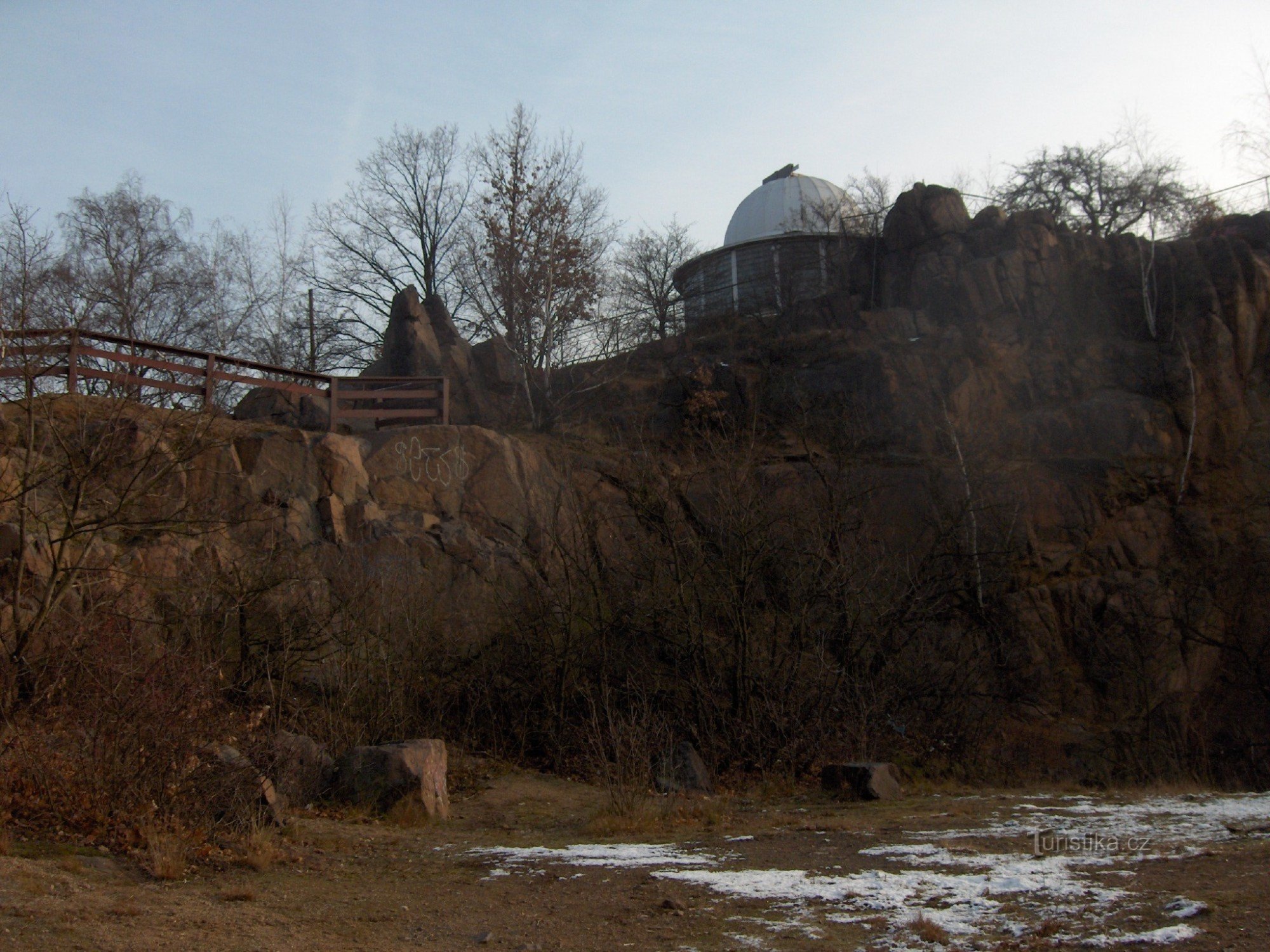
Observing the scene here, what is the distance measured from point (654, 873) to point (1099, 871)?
258cm

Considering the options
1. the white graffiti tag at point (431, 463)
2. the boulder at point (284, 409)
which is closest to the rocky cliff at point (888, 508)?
the white graffiti tag at point (431, 463)

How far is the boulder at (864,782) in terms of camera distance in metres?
10.0

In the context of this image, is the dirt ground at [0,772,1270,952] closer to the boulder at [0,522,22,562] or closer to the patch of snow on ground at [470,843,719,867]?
the patch of snow on ground at [470,843,719,867]

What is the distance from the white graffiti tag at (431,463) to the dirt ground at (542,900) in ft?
33.0

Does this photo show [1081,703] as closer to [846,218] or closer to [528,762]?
[528,762]

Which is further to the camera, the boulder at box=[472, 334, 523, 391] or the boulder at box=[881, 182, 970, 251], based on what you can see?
the boulder at box=[881, 182, 970, 251]

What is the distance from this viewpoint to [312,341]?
29.7m

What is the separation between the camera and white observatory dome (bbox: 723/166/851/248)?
3309 cm

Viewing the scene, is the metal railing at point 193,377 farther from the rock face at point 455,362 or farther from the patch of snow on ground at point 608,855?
the patch of snow on ground at point 608,855

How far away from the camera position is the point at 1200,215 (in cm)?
2706

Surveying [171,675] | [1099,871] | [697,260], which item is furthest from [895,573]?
[697,260]

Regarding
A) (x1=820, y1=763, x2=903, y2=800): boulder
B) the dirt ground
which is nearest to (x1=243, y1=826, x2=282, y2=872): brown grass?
the dirt ground

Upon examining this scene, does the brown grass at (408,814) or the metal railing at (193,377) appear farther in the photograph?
the metal railing at (193,377)

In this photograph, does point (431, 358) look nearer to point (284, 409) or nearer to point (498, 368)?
point (498, 368)
